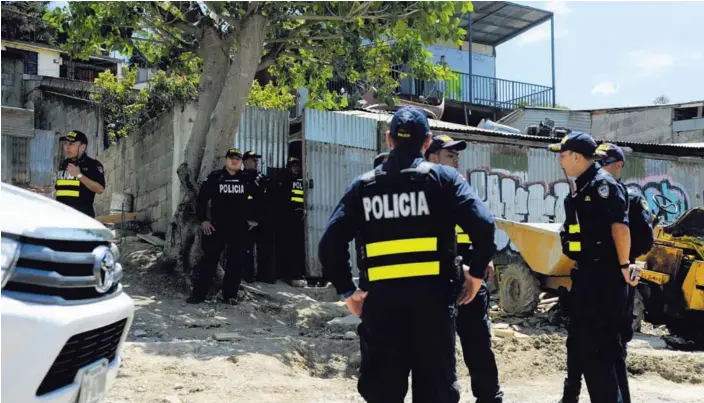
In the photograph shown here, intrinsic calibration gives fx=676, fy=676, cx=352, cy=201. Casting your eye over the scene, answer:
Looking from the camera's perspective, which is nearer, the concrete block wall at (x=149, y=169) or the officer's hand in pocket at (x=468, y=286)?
the officer's hand in pocket at (x=468, y=286)

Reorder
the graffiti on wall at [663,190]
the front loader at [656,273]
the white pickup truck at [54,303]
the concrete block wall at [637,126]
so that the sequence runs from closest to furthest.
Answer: the white pickup truck at [54,303]
the front loader at [656,273]
the graffiti on wall at [663,190]
the concrete block wall at [637,126]

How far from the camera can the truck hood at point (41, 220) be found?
2.34 meters

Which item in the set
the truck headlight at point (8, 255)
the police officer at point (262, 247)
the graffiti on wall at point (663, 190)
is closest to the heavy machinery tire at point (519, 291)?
the police officer at point (262, 247)

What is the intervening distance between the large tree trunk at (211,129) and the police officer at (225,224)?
23.2 inches

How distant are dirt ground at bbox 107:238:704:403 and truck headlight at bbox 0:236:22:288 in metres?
2.47

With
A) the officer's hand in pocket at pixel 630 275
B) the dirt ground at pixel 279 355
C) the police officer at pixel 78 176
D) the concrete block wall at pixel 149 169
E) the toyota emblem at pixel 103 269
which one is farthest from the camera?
the concrete block wall at pixel 149 169

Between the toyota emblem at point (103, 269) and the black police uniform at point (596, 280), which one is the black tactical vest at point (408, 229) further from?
the black police uniform at point (596, 280)

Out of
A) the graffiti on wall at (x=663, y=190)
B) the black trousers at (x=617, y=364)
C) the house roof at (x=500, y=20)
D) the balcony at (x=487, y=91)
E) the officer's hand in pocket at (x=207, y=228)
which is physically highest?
the house roof at (x=500, y=20)

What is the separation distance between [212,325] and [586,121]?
18.5m

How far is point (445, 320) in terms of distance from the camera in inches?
124

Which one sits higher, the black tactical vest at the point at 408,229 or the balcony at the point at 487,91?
the balcony at the point at 487,91

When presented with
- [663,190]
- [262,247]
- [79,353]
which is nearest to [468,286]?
[79,353]

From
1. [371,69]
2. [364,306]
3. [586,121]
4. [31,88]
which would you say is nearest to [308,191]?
[371,69]

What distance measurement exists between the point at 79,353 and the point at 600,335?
9.93 feet
